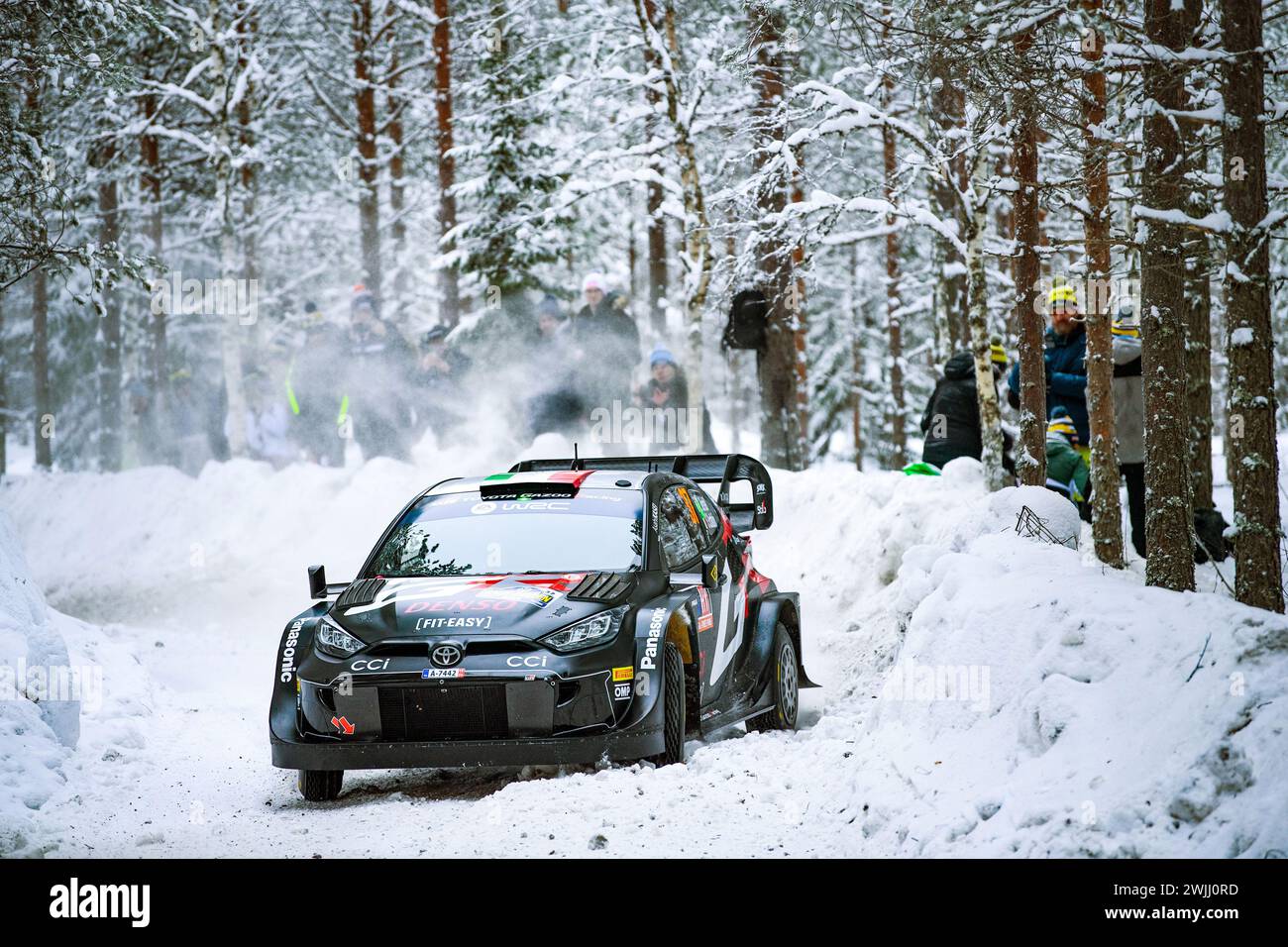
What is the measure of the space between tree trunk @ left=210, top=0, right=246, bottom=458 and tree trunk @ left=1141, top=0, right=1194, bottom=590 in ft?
61.3

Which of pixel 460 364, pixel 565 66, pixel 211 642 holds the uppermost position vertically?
pixel 565 66

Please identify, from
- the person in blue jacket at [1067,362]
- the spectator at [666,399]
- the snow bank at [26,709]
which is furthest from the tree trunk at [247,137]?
the snow bank at [26,709]

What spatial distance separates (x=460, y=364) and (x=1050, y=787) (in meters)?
16.2

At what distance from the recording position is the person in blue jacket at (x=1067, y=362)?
13.3 m

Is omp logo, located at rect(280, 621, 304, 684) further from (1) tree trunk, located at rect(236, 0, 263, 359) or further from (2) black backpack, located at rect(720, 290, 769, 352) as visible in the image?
(1) tree trunk, located at rect(236, 0, 263, 359)

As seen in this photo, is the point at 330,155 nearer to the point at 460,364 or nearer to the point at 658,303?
the point at 658,303

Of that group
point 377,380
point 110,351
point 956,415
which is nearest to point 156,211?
point 110,351

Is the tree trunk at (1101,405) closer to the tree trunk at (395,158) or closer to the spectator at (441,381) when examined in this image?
the spectator at (441,381)

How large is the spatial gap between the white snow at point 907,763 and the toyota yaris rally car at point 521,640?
0.88 ft

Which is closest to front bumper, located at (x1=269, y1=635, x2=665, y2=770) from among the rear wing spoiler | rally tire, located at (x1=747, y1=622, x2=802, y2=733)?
rally tire, located at (x1=747, y1=622, x2=802, y2=733)

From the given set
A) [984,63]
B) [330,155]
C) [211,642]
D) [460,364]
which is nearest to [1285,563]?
[984,63]

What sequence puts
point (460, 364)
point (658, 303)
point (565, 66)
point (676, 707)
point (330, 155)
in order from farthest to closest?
point (330, 155) → point (658, 303) → point (565, 66) → point (460, 364) → point (676, 707)

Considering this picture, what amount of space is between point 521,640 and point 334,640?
1033mm
